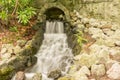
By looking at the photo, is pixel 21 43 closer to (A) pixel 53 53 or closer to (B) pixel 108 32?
(A) pixel 53 53

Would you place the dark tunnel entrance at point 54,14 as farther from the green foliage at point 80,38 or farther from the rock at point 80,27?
the green foliage at point 80,38

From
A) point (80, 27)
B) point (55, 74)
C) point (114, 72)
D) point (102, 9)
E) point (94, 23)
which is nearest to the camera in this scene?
point (114, 72)

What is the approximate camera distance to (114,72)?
629cm

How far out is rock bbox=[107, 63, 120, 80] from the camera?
6179 mm

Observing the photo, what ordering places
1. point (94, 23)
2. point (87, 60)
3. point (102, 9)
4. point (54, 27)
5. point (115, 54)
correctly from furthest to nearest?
point (54, 27) < point (102, 9) < point (94, 23) < point (115, 54) < point (87, 60)

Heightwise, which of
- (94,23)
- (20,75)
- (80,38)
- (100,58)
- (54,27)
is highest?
(94,23)

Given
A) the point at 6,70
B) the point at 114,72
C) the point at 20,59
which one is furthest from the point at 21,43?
the point at 114,72

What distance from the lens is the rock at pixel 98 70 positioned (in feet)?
21.3

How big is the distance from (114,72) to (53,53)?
3986 mm

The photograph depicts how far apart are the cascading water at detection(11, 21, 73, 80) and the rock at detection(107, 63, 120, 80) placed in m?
2.13

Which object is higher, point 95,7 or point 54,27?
point 95,7

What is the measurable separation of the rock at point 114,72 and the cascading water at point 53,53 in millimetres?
2135

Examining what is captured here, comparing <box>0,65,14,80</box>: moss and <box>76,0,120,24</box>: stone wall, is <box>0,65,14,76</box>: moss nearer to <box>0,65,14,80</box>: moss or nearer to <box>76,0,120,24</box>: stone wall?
<box>0,65,14,80</box>: moss

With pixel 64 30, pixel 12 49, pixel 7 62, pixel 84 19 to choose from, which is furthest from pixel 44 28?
pixel 7 62
